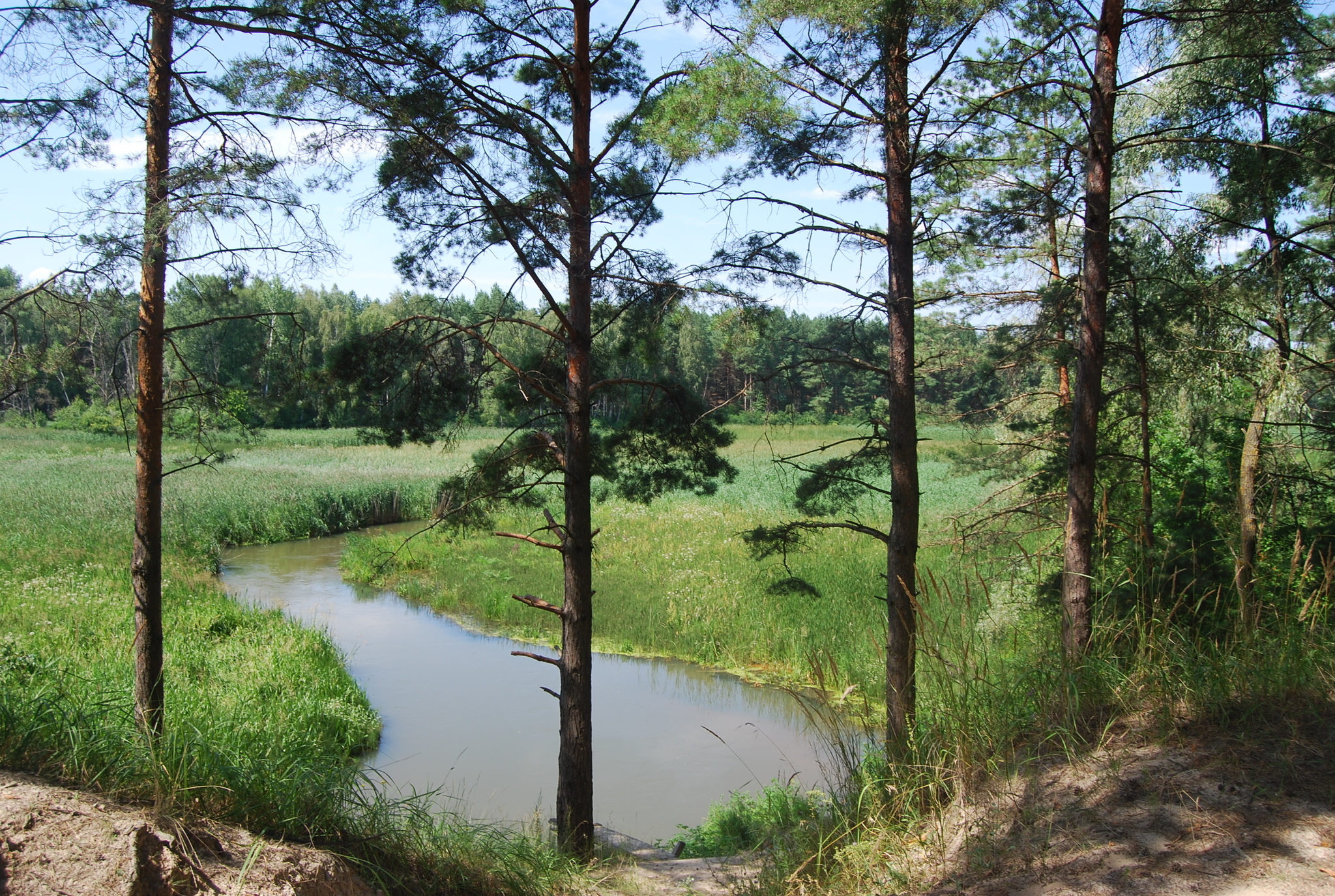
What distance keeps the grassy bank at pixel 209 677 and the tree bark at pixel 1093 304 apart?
458cm

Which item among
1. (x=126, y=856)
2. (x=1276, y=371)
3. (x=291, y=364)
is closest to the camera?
(x=126, y=856)

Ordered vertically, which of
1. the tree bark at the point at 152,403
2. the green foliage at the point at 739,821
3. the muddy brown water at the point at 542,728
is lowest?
the muddy brown water at the point at 542,728

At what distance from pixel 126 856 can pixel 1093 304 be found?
6898 mm

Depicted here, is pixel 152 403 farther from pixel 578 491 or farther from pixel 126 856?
pixel 126 856

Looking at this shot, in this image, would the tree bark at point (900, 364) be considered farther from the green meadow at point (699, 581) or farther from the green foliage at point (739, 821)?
the green foliage at point (739, 821)

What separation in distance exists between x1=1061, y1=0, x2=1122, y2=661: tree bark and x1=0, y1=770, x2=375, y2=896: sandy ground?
554cm

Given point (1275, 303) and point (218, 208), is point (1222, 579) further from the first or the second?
point (218, 208)

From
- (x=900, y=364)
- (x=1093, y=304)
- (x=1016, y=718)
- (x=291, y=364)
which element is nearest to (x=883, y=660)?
(x=1016, y=718)

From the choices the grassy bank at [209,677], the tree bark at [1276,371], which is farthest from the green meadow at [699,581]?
the tree bark at [1276,371]

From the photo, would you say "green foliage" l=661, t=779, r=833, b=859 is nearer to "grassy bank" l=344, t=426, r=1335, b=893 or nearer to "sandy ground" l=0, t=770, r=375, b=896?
"grassy bank" l=344, t=426, r=1335, b=893

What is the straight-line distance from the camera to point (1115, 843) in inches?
127

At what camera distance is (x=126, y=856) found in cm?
295

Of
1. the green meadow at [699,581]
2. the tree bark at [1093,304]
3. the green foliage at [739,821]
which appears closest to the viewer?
the green foliage at [739,821]

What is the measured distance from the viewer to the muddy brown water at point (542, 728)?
29.4 ft
